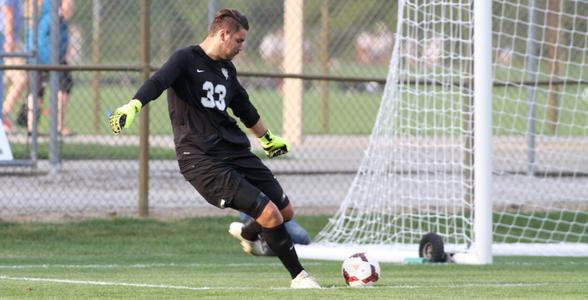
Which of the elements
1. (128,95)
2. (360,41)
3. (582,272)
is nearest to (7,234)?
(582,272)

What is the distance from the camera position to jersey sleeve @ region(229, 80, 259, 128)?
8.66m

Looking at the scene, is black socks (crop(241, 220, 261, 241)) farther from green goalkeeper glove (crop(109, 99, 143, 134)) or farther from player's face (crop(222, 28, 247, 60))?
green goalkeeper glove (crop(109, 99, 143, 134))

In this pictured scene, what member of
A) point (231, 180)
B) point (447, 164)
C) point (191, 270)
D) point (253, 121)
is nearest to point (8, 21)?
point (447, 164)

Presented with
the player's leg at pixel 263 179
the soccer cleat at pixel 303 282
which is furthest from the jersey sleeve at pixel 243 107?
the soccer cleat at pixel 303 282

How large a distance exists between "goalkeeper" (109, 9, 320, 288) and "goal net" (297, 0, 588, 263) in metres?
2.64

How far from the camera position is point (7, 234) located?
39.3 ft

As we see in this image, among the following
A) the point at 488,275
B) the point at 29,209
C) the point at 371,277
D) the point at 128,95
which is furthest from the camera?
the point at 128,95

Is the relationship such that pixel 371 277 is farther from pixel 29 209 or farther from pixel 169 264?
pixel 29 209

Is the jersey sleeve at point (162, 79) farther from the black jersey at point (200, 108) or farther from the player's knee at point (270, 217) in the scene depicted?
the player's knee at point (270, 217)

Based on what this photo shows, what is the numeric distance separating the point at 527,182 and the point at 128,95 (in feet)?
42.4

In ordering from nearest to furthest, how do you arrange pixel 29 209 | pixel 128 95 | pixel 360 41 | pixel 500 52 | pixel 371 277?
1. pixel 371 277
2. pixel 29 209
3. pixel 500 52
4. pixel 360 41
5. pixel 128 95

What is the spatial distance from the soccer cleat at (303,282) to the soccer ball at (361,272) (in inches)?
10.1

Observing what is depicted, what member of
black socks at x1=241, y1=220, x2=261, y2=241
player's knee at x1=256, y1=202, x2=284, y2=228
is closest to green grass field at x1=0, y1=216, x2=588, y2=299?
black socks at x1=241, y1=220, x2=261, y2=241

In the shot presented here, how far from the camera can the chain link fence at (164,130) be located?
1351 centimetres
